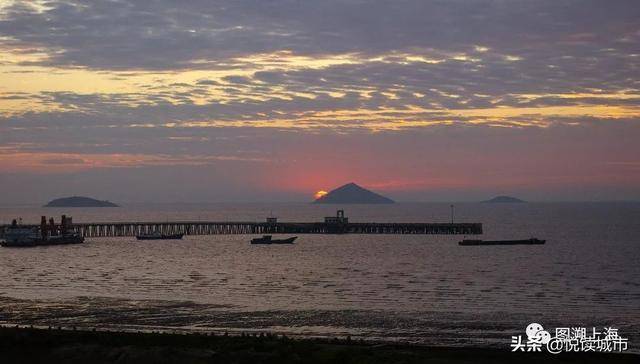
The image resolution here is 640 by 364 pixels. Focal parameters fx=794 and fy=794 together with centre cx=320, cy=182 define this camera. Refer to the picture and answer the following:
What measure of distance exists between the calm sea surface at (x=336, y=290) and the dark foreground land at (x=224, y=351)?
4.99m

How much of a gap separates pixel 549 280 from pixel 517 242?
48.1 meters

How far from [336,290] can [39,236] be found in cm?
6979

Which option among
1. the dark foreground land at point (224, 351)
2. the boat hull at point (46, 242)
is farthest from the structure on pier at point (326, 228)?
the dark foreground land at point (224, 351)

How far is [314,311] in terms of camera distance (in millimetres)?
42500

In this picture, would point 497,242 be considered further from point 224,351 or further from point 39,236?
point 224,351

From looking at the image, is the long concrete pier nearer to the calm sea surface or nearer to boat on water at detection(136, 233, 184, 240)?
boat on water at detection(136, 233, 184, 240)

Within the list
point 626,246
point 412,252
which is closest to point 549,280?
point 412,252

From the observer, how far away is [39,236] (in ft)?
362

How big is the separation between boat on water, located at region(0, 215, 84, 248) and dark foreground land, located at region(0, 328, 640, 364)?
263 ft

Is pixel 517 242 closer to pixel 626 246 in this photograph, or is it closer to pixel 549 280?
pixel 626 246

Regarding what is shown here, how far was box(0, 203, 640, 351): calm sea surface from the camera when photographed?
1506 inches

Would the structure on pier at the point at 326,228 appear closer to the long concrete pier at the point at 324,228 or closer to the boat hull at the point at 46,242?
the long concrete pier at the point at 324,228

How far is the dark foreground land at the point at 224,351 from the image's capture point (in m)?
26.4

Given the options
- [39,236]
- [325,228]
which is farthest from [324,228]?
[39,236]
